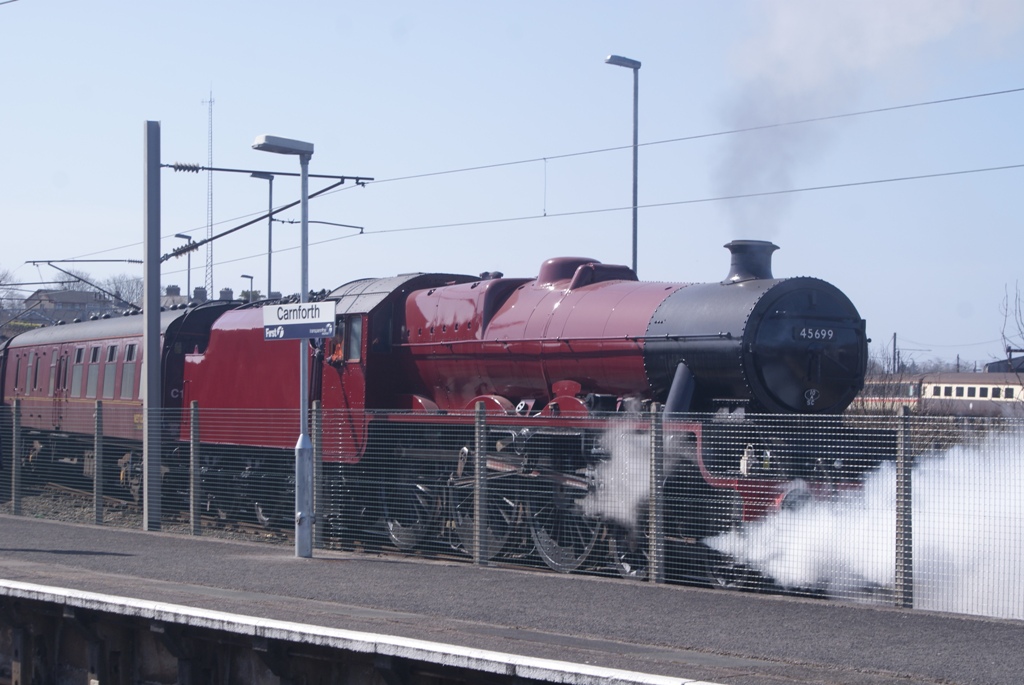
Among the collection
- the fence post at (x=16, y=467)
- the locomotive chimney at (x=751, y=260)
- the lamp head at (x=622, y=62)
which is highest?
the lamp head at (x=622, y=62)

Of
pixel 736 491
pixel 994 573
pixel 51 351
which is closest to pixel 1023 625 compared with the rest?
pixel 994 573

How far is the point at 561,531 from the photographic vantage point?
38.7ft

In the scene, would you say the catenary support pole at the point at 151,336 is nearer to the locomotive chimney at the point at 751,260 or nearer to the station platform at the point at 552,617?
the station platform at the point at 552,617

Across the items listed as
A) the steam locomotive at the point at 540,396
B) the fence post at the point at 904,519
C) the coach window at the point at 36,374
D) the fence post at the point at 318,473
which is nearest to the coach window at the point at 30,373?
the coach window at the point at 36,374

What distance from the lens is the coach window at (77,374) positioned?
72.4 ft

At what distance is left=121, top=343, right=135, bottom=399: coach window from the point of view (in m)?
19.6

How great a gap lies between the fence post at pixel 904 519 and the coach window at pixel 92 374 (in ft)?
53.7

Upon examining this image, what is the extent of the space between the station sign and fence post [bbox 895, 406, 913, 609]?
6.10 meters

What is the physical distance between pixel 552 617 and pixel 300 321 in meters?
5.15

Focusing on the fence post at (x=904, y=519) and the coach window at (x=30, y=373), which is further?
the coach window at (x=30, y=373)

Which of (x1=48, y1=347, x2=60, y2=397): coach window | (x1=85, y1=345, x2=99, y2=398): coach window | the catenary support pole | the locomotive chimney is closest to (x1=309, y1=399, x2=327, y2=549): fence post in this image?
the catenary support pole

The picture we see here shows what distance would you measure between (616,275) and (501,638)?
21.9ft

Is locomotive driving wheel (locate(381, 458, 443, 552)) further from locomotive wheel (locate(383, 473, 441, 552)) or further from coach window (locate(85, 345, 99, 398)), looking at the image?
coach window (locate(85, 345, 99, 398))

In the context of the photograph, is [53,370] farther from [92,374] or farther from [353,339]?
[353,339]
